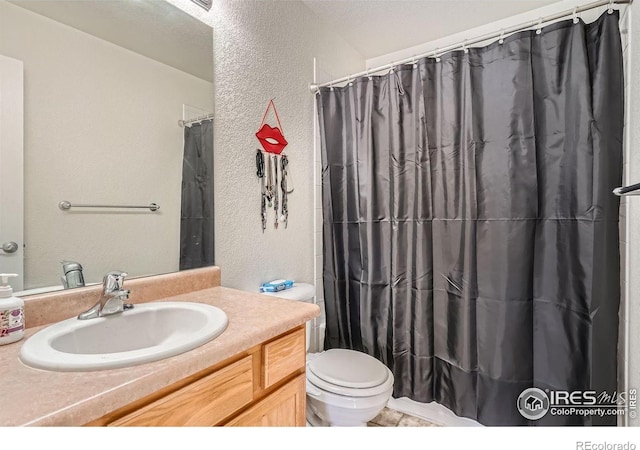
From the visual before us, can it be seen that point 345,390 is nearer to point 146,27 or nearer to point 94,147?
point 94,147

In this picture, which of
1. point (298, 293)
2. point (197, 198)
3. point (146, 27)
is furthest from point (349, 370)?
point (146, 27)

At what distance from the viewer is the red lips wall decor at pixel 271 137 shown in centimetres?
159

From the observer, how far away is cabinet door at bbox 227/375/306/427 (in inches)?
33.0

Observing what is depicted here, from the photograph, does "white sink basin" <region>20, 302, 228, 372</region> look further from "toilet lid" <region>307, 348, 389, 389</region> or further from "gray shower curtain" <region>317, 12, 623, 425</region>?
"gray shower curtain" <region>317, 12, 623, 425</region>

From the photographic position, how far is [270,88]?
1.66 meters

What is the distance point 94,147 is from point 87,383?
0.76m

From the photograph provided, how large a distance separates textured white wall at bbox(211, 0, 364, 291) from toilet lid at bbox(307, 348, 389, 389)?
0.49 metres

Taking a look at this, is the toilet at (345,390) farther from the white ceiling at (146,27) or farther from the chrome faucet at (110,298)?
the white ceiling at (146,27)

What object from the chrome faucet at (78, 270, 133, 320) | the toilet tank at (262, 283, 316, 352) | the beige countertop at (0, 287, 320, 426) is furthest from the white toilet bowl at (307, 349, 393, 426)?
the chrome faucet at (78, 270, 133, 320)

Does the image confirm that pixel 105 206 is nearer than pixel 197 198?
Yes

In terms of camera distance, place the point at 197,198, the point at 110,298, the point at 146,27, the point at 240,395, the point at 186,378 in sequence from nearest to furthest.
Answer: the point at 186,378, the point at 240,395, the point at 110,298, the point at 146,27, the point at 197,198

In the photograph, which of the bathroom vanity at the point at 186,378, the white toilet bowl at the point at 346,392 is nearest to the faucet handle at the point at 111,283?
the bathroom vanity at the point at 186,378

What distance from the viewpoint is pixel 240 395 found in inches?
31.9

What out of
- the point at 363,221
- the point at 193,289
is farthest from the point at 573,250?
the point at 193,289
